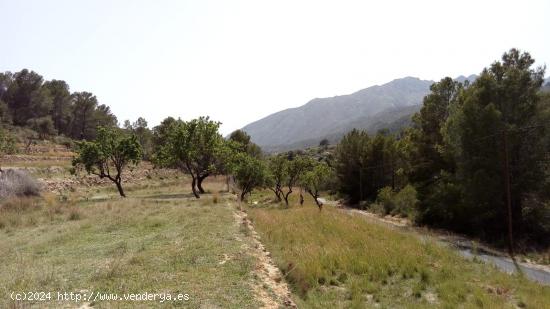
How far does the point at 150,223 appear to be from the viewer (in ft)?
65.9

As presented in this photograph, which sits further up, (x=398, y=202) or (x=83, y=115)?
(x=83, y=115)

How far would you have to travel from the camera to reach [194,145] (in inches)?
1714

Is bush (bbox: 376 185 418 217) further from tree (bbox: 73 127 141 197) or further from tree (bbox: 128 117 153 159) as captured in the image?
tree (bbox: 128 117 153 159)

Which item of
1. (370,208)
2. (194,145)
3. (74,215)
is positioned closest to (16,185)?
(74,215)

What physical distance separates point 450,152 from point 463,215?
6452 millimetres

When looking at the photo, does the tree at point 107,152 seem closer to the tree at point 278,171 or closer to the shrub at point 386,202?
the tree at point 278,171

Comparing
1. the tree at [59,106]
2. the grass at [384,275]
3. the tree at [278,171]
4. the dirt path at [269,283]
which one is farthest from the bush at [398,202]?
the tree at [59,106]

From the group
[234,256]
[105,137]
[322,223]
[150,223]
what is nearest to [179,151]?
[105,137]

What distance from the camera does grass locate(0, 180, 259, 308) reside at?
9.51 metres

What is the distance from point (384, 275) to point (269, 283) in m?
7.11

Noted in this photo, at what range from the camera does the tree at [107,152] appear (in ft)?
129

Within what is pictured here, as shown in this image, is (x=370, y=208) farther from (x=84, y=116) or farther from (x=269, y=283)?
(x=84, y=116)

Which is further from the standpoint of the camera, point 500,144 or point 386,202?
point 386,202

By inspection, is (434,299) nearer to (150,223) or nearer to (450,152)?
(150,223)
